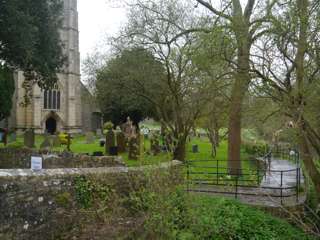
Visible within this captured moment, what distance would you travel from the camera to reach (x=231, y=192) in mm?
11289

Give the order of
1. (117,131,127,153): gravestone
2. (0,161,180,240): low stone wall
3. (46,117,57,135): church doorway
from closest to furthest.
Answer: (0,161,180,240): low stone wall → (117,131,127,153): gravestone → (46,117,57,135): church doorway

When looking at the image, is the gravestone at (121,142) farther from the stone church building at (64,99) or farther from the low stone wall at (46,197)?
the stone church building at (64,99)

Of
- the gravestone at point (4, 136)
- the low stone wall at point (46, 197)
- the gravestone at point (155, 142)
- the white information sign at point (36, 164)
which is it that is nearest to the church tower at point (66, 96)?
the gravestone at point (4, 136)

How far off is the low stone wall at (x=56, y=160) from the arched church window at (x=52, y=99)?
30669 mm

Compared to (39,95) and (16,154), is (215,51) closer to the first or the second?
(16,154)

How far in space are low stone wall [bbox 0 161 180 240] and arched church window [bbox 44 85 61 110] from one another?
134 feet

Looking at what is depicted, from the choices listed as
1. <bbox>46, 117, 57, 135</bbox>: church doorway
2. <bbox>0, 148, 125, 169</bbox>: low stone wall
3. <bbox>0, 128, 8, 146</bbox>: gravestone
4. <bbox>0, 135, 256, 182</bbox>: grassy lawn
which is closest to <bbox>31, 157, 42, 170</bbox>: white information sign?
<bbox>0, 135, 256, 182</bbox>: grassy lawn

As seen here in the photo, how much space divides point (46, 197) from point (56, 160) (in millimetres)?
7434

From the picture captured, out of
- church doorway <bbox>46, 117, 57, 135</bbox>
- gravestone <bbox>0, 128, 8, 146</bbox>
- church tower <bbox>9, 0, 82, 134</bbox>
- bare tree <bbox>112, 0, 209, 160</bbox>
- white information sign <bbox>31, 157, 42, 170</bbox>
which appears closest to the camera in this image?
white information sign <bbox>31, 157, 42, 170</bbox>

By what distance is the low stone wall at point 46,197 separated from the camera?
22.3 ft

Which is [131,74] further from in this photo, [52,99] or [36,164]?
[52,99]

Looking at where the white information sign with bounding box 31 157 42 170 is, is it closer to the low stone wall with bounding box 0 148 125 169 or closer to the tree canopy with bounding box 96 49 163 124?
the low stone wall with bounding box 0 148 125 169

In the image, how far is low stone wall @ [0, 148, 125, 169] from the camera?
13258mm

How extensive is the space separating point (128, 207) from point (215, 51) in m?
4.84
